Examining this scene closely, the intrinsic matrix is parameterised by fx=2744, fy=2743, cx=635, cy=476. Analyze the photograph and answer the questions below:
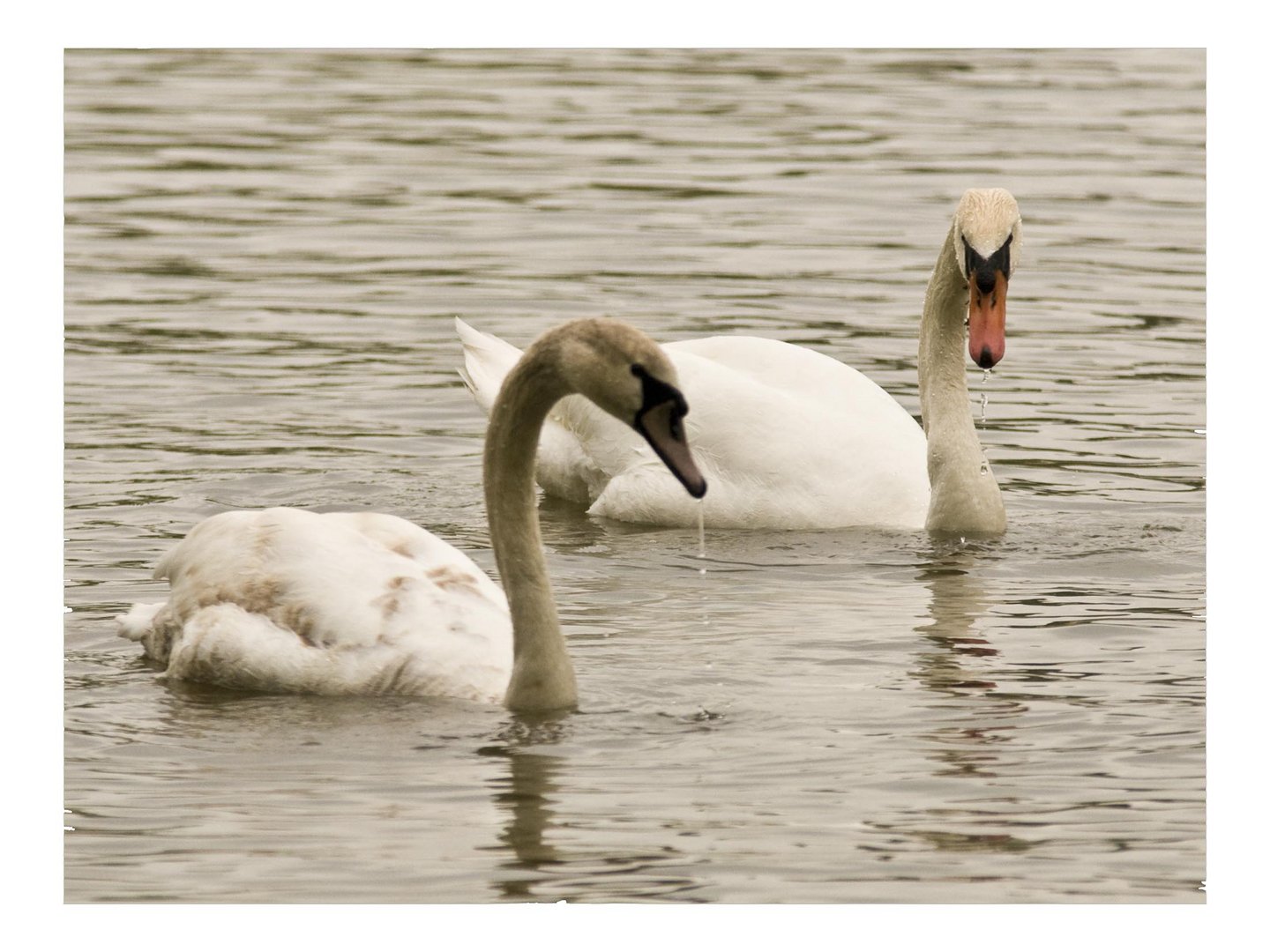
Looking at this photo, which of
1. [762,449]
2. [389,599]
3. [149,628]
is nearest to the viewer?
[389,599]

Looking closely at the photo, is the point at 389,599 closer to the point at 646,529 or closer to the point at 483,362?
the point at 646,529

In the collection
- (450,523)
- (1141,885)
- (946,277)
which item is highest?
(946,277)

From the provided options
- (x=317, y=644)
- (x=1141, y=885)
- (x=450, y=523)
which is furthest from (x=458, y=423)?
(x=1141, y=885)

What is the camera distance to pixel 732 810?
27.2 feet

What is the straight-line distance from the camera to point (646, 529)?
1262 centimetres

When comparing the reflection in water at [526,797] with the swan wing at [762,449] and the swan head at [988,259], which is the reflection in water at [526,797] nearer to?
the swan head at [988,259]

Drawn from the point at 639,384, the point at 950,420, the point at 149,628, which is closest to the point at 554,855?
the point at 639,384

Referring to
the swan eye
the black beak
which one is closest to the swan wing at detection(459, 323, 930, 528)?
the swan eye

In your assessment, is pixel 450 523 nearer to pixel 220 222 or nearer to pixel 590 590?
pixel 590 590

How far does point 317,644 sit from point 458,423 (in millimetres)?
4766

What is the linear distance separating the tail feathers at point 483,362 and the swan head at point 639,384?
4680mm

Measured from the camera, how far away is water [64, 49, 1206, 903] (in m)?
8.12

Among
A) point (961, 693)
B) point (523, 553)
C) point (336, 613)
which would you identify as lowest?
point (961, 693)

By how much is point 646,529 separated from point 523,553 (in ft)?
12.2
